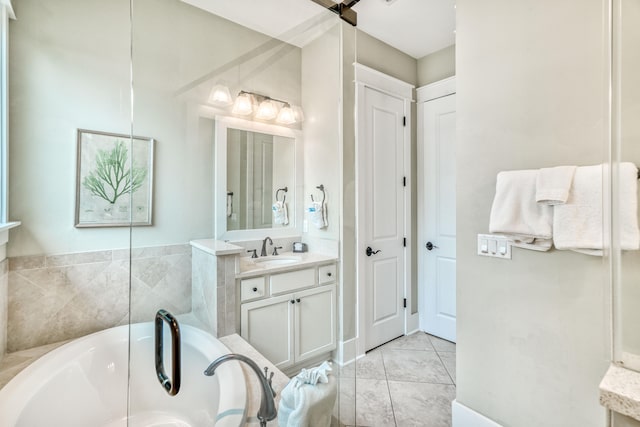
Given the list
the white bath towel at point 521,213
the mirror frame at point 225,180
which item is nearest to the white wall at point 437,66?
the mirror frame at point 225,180

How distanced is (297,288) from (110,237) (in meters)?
1.27

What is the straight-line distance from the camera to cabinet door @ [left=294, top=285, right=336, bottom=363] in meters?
1.84

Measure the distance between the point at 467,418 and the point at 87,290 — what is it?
2.35 metres

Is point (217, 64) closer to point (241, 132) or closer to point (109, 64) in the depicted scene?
point (241, 132)

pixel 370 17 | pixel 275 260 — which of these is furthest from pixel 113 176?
pixel 370 17

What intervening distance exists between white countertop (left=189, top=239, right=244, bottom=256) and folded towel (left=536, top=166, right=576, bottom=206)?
156 centimetres

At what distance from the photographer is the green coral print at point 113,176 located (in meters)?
1.73

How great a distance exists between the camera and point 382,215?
2523mm

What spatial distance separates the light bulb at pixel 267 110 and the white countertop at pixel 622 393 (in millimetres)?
2144

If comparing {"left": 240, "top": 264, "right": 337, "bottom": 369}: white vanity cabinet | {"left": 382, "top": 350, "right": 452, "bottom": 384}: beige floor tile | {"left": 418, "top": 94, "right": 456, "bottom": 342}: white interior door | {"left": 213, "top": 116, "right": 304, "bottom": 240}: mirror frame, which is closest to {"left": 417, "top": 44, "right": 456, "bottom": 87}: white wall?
{"left": 418, "top": 94, "right": 456, "bottom": 342}: white interior door

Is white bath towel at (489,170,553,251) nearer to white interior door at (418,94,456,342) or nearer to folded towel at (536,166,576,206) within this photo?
folded towel at (536,166,576,206)

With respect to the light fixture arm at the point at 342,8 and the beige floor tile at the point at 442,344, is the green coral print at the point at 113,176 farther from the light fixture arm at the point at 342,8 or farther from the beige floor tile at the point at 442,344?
the beige floor tile at the point at 442,344

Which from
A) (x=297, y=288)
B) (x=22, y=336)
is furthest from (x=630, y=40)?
(x=22, y=336)

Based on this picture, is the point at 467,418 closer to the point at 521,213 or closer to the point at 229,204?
the point at 521,213
